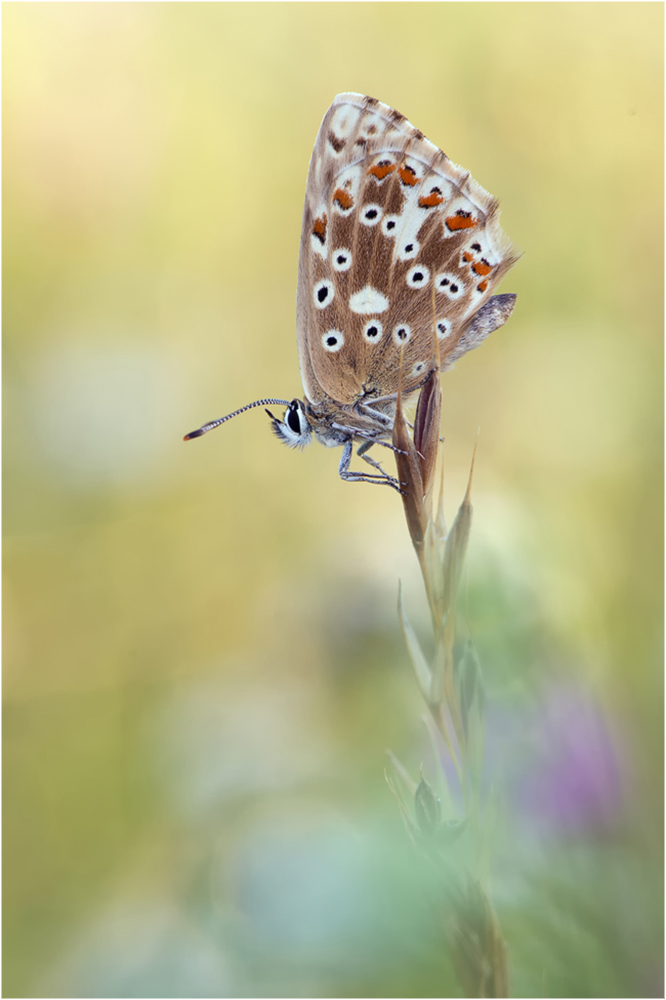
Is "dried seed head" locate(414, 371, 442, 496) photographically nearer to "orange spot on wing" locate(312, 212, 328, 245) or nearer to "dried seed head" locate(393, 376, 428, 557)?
"dried seed head" locate(393, 376, 428, 557)

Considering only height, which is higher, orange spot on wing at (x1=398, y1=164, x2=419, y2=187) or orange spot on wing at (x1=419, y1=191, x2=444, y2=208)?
orange spot on wing at (x1=398, y1=164, x2=419, y2=187)

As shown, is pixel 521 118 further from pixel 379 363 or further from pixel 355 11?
pixel 379 363

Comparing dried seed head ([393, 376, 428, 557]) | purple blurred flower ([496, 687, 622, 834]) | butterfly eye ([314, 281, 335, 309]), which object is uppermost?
butterfly eye ([314, 281, 335, 309])

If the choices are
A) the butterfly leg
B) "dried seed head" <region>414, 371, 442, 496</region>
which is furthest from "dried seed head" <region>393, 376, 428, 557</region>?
the butterfly leg

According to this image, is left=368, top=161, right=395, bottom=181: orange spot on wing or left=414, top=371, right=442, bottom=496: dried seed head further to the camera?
left=368, top=161, right=395, bottom=181: orange spot on wing

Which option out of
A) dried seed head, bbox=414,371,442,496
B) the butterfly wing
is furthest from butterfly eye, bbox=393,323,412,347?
dried seed head, bbox=414,371,442,496

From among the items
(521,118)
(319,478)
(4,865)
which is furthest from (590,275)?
(4,865)
